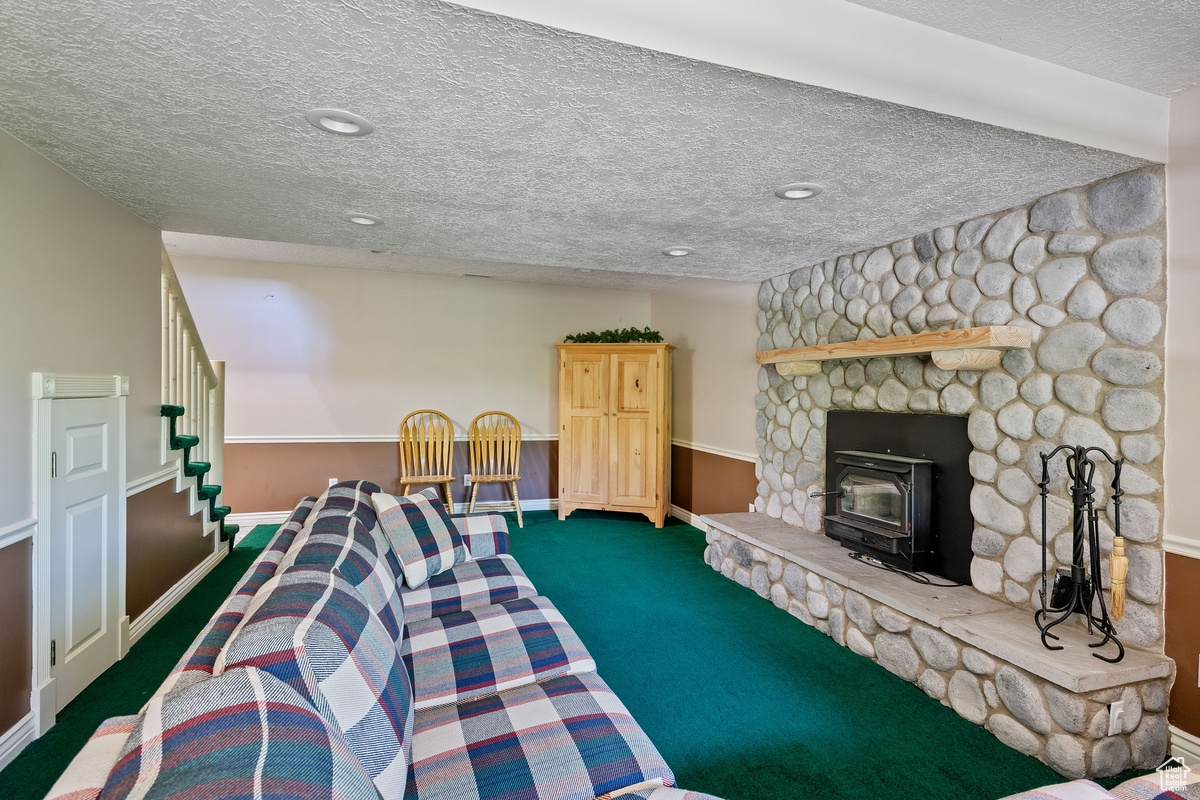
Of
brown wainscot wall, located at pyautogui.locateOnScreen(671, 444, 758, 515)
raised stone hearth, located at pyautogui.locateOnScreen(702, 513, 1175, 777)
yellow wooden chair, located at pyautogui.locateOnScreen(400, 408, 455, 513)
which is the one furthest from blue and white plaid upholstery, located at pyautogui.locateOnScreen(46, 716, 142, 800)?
yellow wooden chair, located at pyautogui.locateOnScreen(400, 408, 455, 513)

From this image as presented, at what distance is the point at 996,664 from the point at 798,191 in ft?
6.63

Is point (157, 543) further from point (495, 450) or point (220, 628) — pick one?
point (495, 450)

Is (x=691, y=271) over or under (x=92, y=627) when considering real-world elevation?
over

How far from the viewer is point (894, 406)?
3.31 meters

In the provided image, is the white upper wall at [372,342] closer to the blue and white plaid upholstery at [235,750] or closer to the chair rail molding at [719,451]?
the chair rail molding at [719,451]

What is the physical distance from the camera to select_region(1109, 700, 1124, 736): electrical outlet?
2.02 m

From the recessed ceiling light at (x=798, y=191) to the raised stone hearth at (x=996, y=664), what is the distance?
1.86 meters

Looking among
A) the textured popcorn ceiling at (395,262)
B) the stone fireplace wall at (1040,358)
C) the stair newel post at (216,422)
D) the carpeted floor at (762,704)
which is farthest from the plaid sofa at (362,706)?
the textured popcorn ceiling at (395,262)

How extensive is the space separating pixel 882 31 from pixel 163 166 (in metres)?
2.63

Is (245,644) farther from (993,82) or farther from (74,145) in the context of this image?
(993,82)

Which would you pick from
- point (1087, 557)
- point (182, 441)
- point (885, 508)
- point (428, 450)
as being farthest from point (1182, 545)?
point (428, 450)

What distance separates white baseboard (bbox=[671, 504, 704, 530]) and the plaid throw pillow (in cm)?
305

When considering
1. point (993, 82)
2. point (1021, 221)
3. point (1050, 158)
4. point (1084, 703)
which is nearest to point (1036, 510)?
point (1084, 703)

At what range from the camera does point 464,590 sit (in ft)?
8.32
